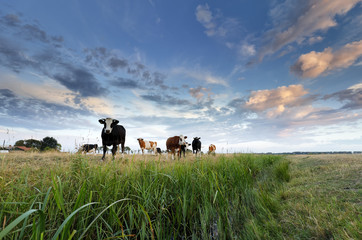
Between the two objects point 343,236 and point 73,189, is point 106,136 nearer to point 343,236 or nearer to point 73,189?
point 73,189

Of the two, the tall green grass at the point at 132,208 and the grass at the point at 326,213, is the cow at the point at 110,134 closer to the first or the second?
the tall green grass at the point at 132,208

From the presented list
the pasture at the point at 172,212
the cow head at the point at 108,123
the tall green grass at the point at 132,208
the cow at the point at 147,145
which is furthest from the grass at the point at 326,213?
the cow at the point at 147,145

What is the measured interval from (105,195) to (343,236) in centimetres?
329

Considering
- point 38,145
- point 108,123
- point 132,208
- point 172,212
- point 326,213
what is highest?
point 108,123

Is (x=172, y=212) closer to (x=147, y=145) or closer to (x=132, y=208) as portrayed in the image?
(x=132, y=208)

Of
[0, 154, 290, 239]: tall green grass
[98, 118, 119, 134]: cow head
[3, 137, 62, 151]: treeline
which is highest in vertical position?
[98, 118, 119, 134]: cow head

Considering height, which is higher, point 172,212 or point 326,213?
point 326,213

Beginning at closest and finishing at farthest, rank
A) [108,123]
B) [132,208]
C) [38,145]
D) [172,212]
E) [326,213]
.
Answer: [326,213] → [132,208] → [172,212] → [38,145] → [108,123]

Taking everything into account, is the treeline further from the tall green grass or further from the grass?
the grass

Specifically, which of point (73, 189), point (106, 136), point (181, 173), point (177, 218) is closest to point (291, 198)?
point (177, 218)

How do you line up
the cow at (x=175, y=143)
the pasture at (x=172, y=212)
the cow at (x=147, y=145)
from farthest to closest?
1. the cow at (x=147, y=145)
2. the cow at (x=175, y=143)
3. the pasture at (x=172, y=212)

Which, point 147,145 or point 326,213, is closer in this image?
point 326,213

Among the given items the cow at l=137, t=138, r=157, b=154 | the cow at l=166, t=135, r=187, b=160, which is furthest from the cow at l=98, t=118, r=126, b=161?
the cow at l=137, t=138, r=157, b=154

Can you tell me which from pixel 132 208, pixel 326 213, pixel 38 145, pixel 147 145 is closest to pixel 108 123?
pixel 38 145
